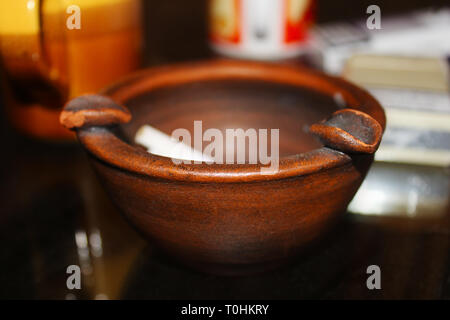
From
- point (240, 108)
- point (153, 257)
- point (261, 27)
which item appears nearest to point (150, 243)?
point (153, 257)

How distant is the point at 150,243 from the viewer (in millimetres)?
468

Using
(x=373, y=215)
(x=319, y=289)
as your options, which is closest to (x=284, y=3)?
(x=373, y=215)

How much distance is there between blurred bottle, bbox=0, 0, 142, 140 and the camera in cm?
61

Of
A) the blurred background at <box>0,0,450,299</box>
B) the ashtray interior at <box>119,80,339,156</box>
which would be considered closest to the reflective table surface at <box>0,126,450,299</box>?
the blurred background at <box>0,0,450,299</box>

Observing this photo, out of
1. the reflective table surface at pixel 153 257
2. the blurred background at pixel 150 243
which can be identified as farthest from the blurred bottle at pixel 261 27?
the reflective table surface at pixel 153 257

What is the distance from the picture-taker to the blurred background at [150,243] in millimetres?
488

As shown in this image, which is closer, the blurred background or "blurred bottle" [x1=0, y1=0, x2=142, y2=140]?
the blurred background

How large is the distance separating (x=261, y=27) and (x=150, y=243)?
463 millimetres

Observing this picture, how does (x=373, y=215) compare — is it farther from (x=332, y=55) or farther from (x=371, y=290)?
(x=332, y=55)

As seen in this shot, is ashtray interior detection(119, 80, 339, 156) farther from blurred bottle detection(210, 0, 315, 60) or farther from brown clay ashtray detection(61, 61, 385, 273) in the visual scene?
blurred bottle detection(210, 0, 315, 60)

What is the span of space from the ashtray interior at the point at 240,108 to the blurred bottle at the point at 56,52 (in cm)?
15

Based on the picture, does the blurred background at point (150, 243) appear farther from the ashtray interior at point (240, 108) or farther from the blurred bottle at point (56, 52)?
the ashtray interior at point (240, 108)

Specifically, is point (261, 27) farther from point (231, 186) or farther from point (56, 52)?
point (231, 186)

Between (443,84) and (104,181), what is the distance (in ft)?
1.52
